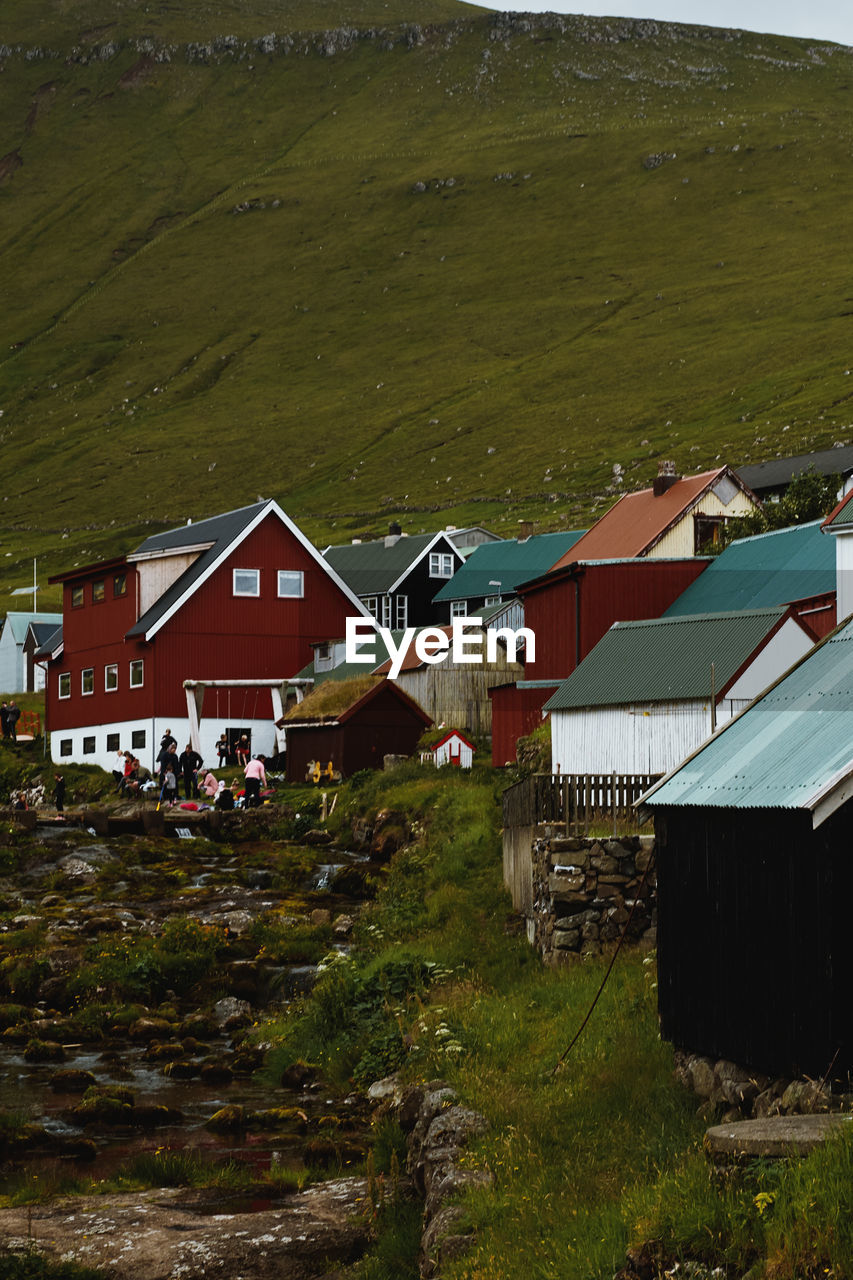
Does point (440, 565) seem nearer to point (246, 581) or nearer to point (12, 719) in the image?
point (246, 581)

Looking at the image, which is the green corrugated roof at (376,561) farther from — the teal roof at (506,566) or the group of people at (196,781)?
the group of people at (196,781)

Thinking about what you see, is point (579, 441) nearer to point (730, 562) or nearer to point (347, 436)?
point (347, 436)

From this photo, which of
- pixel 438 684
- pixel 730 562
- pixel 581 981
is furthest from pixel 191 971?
pixel 438 684

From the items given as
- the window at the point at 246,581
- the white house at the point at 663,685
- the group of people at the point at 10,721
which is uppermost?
the window at the point at 246,581

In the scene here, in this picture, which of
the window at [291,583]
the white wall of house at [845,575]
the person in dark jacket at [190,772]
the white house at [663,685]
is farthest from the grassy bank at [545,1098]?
the window at [291,583]

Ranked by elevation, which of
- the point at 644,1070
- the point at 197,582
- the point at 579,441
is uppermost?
the point at 579,441

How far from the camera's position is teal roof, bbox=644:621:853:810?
1202 centimetres

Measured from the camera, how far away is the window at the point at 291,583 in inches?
2496

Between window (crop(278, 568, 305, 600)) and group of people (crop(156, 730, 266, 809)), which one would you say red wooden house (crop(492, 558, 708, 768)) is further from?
window (crop(278, 568, 305, 600))

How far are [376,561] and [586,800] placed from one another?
7487 cm

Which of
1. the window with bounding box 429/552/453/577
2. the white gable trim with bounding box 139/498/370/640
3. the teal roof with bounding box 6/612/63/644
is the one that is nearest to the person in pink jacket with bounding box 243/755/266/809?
the white gable trim with bounding box 139/498/370/640

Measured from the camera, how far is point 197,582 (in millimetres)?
61031

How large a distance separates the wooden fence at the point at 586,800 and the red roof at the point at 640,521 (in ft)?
93.0

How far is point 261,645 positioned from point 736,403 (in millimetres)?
108058
